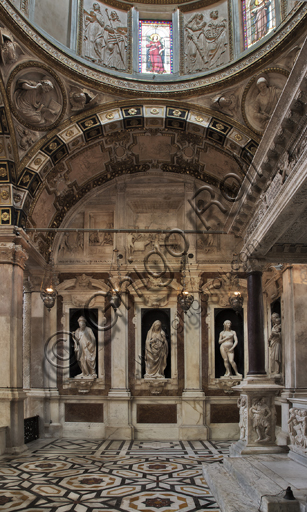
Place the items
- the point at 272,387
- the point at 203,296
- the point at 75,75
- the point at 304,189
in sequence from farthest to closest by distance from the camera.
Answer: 1. the point at 203,296
2. the point at 75,75
3. the point at 272,387
4. the point at 304,189

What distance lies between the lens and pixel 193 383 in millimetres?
14383

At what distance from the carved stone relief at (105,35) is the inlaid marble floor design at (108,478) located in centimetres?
998

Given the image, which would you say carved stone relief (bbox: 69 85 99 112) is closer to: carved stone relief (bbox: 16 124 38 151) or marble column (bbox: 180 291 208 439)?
carved stone relief (bbox: 16 124 38 151)

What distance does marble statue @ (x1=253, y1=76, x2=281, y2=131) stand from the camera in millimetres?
11820

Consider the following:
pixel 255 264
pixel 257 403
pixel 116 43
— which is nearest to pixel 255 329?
pixel 255 264

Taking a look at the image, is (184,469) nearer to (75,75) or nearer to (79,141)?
(79,141)

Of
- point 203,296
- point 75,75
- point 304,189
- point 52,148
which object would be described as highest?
point 75,75

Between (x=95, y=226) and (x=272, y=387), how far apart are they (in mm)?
8116

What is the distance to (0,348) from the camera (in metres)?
11.2

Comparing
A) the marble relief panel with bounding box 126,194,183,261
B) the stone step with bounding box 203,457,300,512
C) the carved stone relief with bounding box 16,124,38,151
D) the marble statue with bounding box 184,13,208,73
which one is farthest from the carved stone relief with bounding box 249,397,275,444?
the marble statue with bounding box 184,13,208,73

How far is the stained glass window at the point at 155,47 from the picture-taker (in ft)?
45.4

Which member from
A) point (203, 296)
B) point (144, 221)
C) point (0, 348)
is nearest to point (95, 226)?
point (144, 221)

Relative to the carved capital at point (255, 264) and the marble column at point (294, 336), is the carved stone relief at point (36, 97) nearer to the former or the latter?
the carved capital at point (255, 264)

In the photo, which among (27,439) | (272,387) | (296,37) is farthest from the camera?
(27,439)
